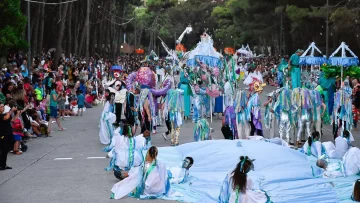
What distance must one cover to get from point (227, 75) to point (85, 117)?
6.57m

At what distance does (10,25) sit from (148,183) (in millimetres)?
16955

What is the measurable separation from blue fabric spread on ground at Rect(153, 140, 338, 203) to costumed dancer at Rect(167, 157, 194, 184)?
141 millimetres

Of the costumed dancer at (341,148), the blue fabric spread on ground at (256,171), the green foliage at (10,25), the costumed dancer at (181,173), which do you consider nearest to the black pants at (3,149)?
the blue fabric spread on ground at (256,171)

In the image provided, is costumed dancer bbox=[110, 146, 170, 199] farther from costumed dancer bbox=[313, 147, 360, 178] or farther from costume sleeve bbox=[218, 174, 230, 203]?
costumed dancer bbox=[313, 147, 360, 178]

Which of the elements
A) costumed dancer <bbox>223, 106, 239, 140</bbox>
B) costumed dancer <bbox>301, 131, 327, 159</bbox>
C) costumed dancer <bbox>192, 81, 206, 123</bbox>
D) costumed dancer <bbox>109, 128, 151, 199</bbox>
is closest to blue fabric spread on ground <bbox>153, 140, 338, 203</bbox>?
costumed dancer <bbox>301, 131, 327, 159</bbox>

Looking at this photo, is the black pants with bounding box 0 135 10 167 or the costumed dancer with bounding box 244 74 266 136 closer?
the black pants with bounding box 0 135 10 167

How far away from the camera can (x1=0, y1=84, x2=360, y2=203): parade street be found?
12555 millimetres

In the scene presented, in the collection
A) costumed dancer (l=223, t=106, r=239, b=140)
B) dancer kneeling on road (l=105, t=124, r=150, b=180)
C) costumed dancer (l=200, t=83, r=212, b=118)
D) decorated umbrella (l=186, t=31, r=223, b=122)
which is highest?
decorated umbrella (l=186, t=31, r=223, b=122)

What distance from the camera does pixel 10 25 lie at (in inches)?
1088

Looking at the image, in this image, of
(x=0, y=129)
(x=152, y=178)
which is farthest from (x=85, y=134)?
(x=152, y=178)

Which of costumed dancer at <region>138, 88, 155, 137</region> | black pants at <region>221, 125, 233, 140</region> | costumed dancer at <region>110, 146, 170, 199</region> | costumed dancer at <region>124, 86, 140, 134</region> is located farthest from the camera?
costumed dancer at <region>124, 86, 140, 134</region>

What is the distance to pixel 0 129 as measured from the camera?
→ 15.6m

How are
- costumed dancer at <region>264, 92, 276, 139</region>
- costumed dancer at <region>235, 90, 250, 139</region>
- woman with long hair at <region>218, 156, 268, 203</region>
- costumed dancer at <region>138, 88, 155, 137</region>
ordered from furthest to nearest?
costumed dancer at <region>138, 88, 155, 137</region> → costumed dancer at <region>264, 92, 276, 139</region> → costumed dancer at <region>235, 90, 250, 139</region> → woman with long hair at <region>218, 156, 268, 203</region>

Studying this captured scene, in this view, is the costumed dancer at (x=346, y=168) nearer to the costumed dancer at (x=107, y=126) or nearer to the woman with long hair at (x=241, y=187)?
the woman with long hair at (x=241, y=187)
